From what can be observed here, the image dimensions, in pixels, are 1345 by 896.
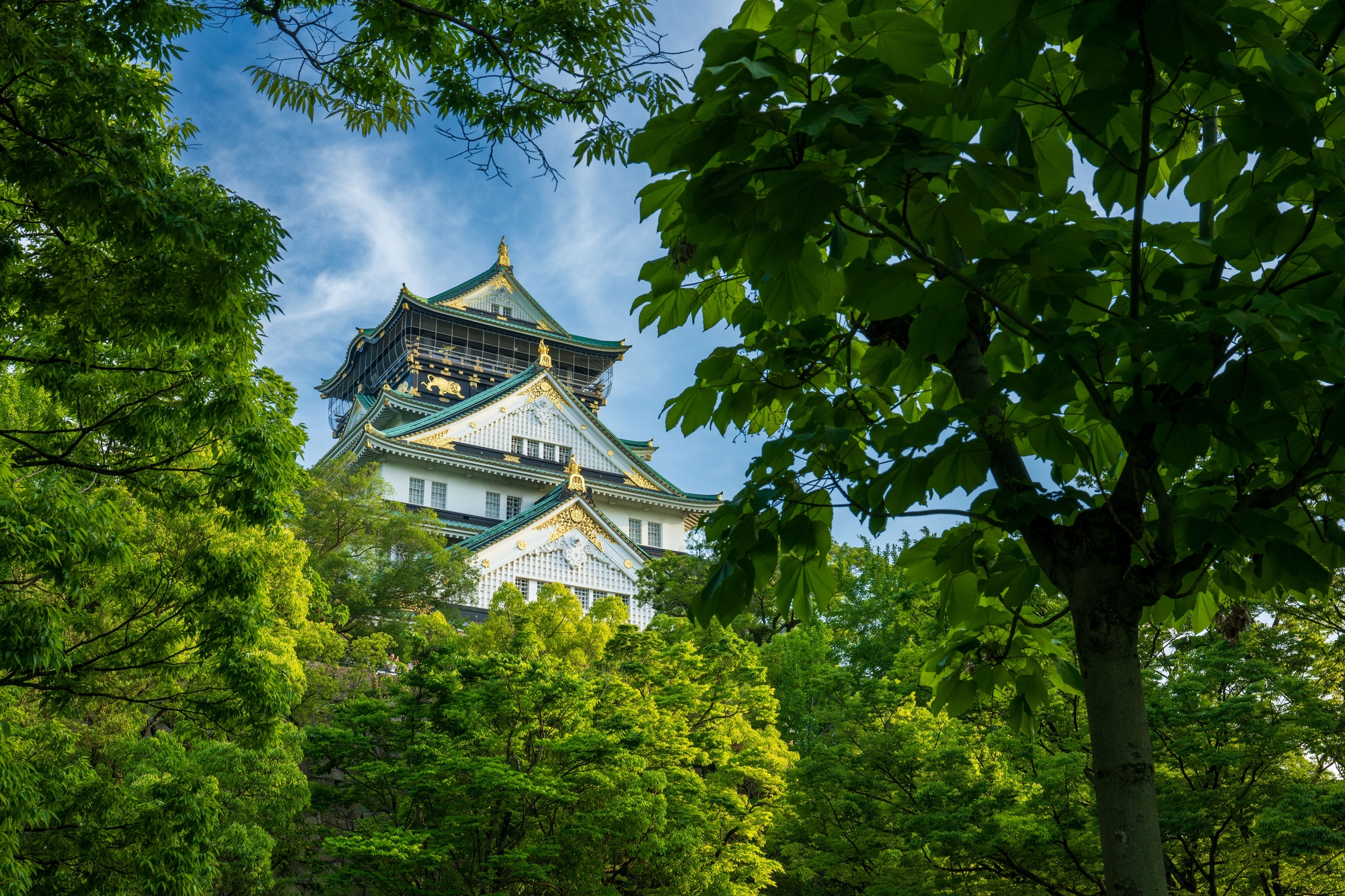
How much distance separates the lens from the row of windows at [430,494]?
30.4m

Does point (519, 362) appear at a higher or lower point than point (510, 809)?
higher

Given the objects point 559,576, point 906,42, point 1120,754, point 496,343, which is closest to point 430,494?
point 559,576

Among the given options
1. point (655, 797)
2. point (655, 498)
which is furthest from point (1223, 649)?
point (655, 498)

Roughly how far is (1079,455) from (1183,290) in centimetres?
48

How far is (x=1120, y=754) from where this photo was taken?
7.42ft

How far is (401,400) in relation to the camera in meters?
32.8

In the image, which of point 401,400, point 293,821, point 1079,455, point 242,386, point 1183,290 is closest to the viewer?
point 1183,290

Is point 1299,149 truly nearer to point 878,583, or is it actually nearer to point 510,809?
point 510,809

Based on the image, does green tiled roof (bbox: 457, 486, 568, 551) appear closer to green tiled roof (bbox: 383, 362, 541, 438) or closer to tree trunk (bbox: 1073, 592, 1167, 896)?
green tiled roof (bbox: 383, 362, 541, 438)

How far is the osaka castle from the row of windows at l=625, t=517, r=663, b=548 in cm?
4

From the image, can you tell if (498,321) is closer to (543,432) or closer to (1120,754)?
(543,432)

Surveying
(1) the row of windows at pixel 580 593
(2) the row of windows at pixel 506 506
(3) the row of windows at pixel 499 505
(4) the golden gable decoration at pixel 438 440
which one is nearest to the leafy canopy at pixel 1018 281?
(1) the row of windows at pixel 580 593

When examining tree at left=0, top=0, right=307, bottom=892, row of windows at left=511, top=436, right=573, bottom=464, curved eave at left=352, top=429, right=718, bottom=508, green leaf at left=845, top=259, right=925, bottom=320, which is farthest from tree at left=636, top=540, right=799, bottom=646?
green leaf at left=845, top=259, right=925, bottom=320

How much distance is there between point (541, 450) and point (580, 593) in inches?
270
